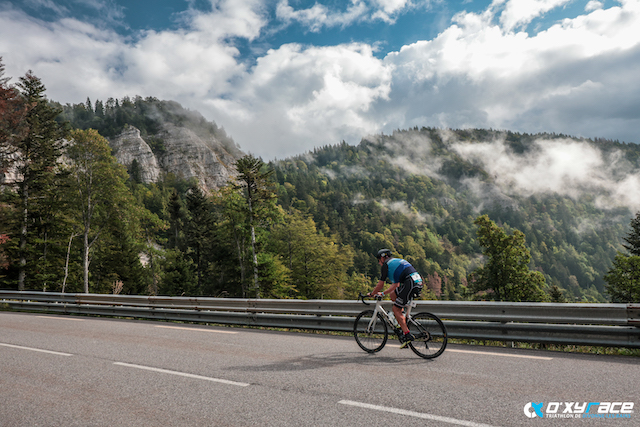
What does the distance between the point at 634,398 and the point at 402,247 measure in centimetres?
17447

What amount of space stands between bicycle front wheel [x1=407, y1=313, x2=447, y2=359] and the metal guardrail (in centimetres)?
185

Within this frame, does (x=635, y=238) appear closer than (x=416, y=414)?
No

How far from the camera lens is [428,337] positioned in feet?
21.8

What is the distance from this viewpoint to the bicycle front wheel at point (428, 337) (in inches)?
259

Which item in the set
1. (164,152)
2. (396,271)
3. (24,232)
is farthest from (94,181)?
(164,152)

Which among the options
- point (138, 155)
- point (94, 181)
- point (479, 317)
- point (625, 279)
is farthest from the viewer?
point (138, 155)

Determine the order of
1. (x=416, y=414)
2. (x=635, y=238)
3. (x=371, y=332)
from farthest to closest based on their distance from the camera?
1. (x=635, y=238)
2. (x=371, y=332)
3. (x=416, y=414)

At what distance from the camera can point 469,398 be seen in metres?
4.45

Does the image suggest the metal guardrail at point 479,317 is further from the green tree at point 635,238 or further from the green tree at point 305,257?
the green tree at point 635,238

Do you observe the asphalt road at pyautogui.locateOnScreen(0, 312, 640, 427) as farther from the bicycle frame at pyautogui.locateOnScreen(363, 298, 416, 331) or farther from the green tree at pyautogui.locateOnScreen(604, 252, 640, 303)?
the green tree at pyautogui.locateOnScreen(604, 252, 640, 303)

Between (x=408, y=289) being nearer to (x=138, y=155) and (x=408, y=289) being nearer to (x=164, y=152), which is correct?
(x=138, y=155)

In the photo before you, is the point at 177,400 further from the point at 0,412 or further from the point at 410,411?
the point at 410,411

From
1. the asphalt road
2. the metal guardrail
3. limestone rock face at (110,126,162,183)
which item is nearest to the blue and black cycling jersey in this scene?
the asphalt road

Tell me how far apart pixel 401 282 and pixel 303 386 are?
8.40 feet
